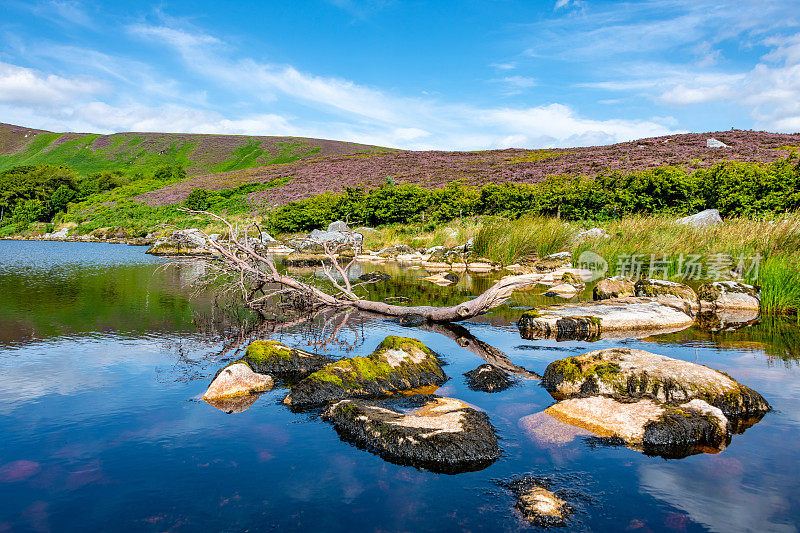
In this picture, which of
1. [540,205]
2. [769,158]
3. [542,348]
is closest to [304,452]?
[542,348]

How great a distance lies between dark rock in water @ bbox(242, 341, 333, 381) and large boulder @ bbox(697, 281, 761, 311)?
10139 mm

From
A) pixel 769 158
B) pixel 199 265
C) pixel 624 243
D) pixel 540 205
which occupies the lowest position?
pixel 199 265

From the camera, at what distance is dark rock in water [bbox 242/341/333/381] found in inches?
277

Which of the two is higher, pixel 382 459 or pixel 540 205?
pixel 540 205

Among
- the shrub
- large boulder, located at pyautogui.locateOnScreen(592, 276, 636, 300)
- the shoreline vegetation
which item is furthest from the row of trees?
large boulder, located at pyautogui.locateOnScreen(592, 276, 636, 300)

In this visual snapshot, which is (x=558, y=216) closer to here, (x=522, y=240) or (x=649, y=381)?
(x=522, y=240)

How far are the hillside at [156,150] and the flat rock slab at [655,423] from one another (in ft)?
254

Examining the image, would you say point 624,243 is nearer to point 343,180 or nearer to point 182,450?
point 182,450

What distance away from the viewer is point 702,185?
1030 inches

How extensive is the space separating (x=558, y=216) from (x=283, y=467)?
2466 centimetres

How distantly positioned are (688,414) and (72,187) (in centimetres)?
6920

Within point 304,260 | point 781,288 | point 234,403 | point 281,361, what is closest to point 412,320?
point 281,361

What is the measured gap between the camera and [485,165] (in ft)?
170

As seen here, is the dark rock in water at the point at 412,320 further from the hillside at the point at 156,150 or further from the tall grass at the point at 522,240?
the hillside at the point at 156,150
